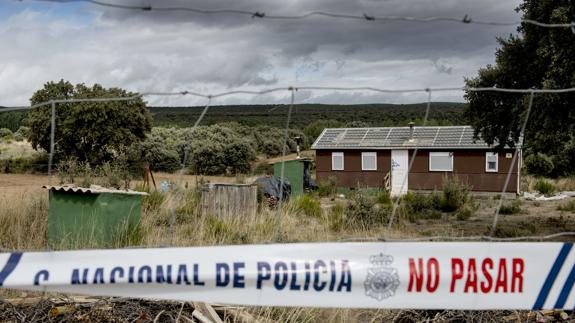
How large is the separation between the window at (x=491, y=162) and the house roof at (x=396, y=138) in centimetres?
92

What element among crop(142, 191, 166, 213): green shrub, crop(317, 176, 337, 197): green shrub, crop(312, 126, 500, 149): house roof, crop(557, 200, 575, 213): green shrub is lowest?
crop(557, 200, 575, 213): green shrub

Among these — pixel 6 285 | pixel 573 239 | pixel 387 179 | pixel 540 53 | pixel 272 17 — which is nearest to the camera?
pixel 6 285

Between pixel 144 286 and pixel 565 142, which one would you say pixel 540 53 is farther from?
pixel 144 286

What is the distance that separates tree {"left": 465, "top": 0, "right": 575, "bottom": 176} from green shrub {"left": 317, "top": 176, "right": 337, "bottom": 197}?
16.1 meters

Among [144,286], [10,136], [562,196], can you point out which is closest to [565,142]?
[144,286]

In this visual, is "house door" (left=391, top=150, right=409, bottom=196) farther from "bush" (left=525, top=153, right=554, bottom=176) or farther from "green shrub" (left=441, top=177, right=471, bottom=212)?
"bush" (left=525, top=153, right=554, bottom=176)

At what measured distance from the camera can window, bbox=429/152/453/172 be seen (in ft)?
94.8

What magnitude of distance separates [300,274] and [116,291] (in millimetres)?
1118

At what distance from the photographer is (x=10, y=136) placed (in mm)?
61438

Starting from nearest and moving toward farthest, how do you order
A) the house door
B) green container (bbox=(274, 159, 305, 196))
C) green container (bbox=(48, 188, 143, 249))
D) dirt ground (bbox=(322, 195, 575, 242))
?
green container (bbox=(48, 188, 143, 249)) < dirt ground (bbox=(322, 195, 575, 242)) < green container (bbox=(274, 159, 305, 196)) < the house door

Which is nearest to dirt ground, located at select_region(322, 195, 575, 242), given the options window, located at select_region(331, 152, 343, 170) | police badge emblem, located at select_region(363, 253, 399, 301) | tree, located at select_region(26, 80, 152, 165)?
police badge emblem, located at select_region(363, 253, 399, 301)

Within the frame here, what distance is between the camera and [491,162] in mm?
28375

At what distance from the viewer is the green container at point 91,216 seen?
7395 mm

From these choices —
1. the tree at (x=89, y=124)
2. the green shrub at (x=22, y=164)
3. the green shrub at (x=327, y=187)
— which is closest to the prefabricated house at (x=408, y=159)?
the green shrub at (x=327, y=187)
